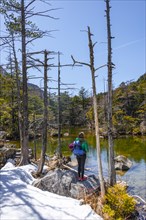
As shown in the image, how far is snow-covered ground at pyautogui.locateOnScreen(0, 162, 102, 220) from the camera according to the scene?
672 cm

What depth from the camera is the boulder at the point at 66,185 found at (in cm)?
934

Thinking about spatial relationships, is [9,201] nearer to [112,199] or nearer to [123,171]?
[112,199]

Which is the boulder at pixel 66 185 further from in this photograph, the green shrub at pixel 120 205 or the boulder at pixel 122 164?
the boulder at pixel 122 164

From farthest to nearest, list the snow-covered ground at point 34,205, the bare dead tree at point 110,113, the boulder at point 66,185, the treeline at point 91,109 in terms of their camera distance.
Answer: the treeline at point 91,109 → the bare dead tree at point 110,113 → the boulder at point 66,185 → the snow-covered ground at point 34,205

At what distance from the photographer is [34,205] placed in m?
7.43

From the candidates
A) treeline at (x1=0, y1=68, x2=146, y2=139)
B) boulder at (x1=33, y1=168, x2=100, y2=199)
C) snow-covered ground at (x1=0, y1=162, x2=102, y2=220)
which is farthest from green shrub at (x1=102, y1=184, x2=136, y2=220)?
treeline at (x1=0, y1=68, x2=146, y2=139)

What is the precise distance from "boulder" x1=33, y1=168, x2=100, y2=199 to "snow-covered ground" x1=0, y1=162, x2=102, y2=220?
34 centimetres

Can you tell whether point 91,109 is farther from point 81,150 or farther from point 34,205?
point 34,205

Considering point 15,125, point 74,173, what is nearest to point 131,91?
point 15,125

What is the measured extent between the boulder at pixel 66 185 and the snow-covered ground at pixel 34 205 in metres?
0.34

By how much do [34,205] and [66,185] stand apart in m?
2.34

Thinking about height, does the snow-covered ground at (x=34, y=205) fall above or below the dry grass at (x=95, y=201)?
above

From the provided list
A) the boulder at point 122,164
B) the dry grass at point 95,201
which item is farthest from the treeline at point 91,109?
the dry grass at point 95,201

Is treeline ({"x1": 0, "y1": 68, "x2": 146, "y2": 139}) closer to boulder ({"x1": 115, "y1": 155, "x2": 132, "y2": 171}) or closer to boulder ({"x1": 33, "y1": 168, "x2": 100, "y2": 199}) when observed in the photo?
boulder ({"x1": 115, "y1": 155, "x2": 132, "y2": 171})
